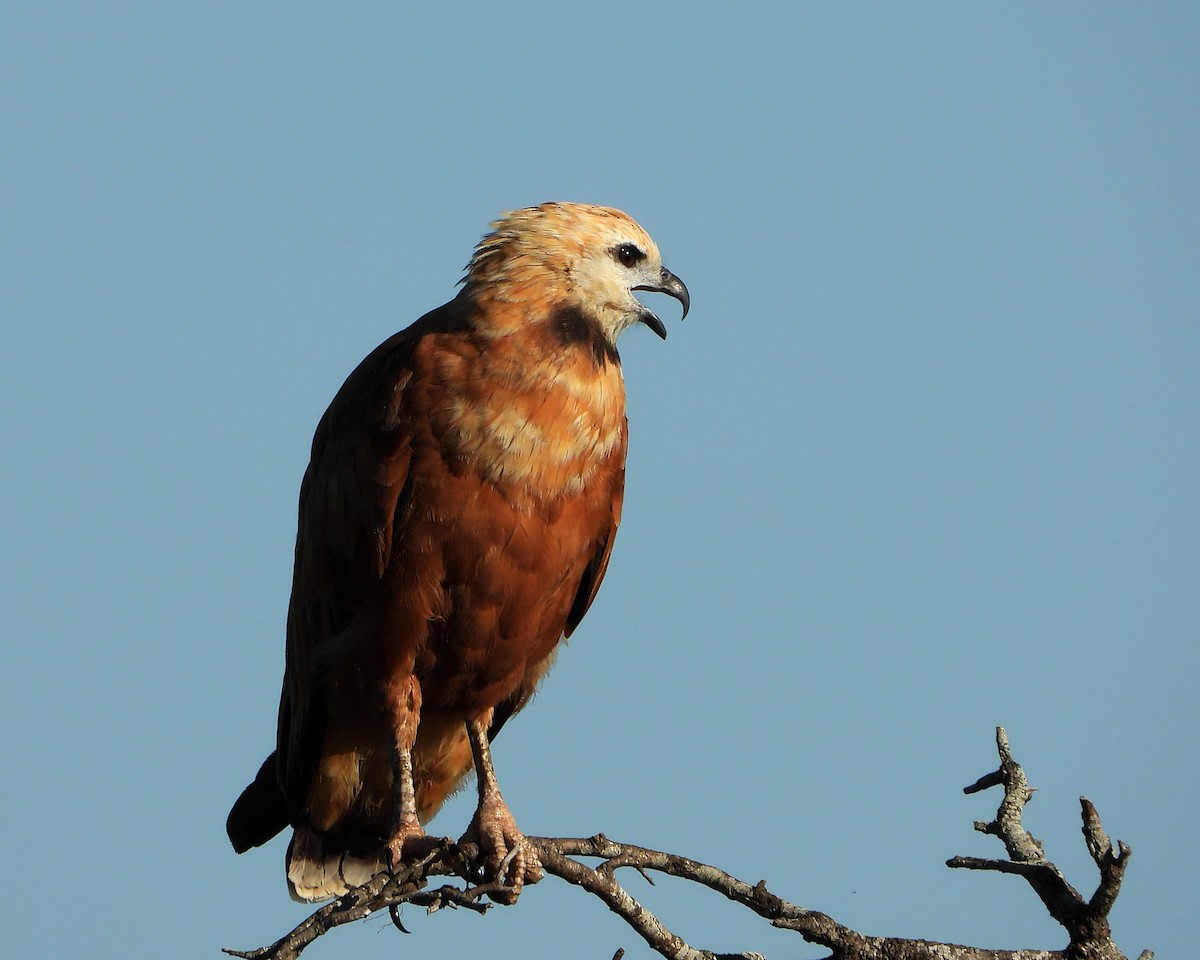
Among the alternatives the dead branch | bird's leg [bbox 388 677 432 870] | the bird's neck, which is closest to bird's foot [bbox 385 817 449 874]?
bird's leg [bbox 388 677 432 870]

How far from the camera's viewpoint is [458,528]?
5016 mm

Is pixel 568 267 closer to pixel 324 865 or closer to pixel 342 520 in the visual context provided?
pixel 342 520

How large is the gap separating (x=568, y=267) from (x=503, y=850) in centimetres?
197

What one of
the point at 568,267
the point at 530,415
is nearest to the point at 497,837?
the point at 530,415

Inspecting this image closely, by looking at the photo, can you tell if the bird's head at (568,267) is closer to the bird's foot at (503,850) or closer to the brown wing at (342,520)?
the brown wing at (342,520)

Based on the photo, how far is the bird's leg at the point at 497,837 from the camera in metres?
4.94

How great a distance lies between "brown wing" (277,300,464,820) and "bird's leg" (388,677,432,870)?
0.34 meters

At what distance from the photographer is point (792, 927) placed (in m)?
4.02

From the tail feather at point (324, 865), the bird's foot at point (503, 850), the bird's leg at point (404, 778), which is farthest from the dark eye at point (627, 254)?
the tail feather at point (324, 865)

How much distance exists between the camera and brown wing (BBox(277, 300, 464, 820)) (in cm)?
508

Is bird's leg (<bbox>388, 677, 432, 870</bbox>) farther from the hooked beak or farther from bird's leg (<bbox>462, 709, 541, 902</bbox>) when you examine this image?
the hooked beak

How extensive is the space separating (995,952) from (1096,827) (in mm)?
424

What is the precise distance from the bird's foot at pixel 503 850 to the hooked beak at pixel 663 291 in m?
1.76

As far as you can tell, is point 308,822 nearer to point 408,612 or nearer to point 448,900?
point 408,612
